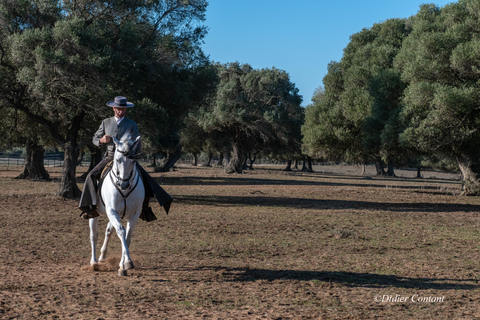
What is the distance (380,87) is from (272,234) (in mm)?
18837

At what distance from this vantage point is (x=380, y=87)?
29.7 metres

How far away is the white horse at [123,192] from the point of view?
8086 mm

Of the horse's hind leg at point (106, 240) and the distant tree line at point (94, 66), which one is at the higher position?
the distant tree line at point (94, 66)

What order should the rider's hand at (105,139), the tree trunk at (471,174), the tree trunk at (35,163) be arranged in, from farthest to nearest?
1. the tree trunk at (35,163)
2. the tree trunk at (471,174)
3. the rider's hand at (105,139)

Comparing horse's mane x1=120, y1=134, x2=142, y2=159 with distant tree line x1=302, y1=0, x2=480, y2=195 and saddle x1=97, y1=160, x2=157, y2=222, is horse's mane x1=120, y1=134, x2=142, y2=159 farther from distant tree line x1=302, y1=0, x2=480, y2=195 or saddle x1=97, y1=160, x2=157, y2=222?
distant tree line x1=302, y1=0, x2=480, y2=195

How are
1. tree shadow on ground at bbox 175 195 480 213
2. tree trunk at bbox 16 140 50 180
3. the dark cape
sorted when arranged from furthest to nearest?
tree trunk at bbox 16 140 50 180, tree shadow on ground at bbox 175 195 480 213, the dark cape

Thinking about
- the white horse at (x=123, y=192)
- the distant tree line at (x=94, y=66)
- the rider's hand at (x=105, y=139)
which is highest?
the distant tree line at (x=94, y=66)

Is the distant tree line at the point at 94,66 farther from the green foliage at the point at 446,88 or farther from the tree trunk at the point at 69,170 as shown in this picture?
the green foliage at the point at 446,88

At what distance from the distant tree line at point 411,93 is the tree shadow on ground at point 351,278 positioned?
1633 cm

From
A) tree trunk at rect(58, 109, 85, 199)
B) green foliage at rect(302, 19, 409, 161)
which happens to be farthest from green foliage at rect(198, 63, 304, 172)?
tree trunk at rect(58, 109, 85, 199)

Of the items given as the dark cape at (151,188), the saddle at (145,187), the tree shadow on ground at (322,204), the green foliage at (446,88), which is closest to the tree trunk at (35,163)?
the tree shadow on ground at (322,204)

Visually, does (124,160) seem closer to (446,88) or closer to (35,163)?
(446,88)

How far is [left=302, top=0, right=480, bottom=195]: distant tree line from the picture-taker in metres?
23.9

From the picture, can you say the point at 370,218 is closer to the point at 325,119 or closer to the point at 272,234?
the point at 272,234
